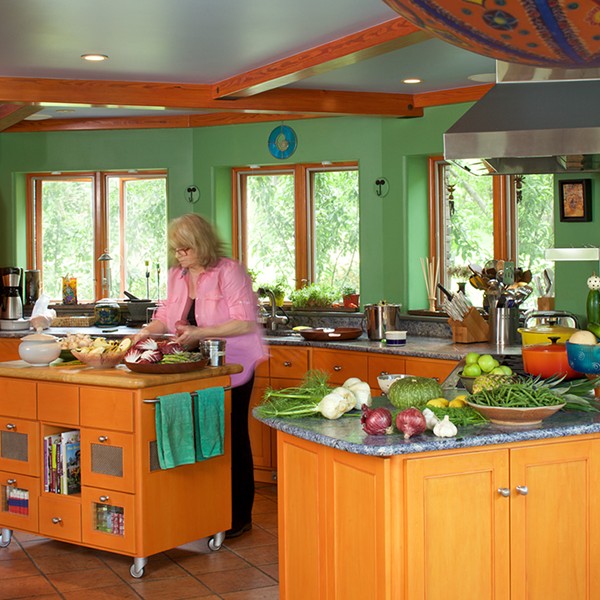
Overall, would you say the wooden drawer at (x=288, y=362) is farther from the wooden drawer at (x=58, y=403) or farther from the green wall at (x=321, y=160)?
the wooden drawer at (x=58, y=403)

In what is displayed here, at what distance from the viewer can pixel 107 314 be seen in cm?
741

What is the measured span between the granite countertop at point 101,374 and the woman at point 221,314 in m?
0.18

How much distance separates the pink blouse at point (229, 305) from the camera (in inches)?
197

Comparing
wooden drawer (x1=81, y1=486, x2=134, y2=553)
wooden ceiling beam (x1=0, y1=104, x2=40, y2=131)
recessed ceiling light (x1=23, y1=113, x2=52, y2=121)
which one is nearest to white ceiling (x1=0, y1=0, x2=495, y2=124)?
wooden ceiling beam (x1=0, y1=104, x2=40, y2=131)

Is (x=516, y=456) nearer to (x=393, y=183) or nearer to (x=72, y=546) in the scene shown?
(x=72, y=546)

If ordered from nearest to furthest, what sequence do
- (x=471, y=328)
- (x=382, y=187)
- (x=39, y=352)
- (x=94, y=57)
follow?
1. (x=39, y=352)
2. (x=94, y=57)
3. (x=471, y=328)
4. (x=382, y=187)

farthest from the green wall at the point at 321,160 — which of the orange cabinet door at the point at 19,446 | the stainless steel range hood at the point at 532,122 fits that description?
the orange cabinet door at the point at 19,446

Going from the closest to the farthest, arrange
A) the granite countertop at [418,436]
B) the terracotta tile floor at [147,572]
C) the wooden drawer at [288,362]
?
the granite countertop at [418,436]
the terracotta tile floor at [147,572]
the wooden drawer at [288,362]

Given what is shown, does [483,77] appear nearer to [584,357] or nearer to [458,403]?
[584,357]

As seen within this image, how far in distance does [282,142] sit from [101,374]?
3.37 m

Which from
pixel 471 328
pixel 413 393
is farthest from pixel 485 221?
pixel 413 393

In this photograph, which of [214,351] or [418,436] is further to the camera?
[214,351]

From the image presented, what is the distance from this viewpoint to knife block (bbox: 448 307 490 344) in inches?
237

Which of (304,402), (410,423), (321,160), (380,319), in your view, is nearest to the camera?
(410,423)
